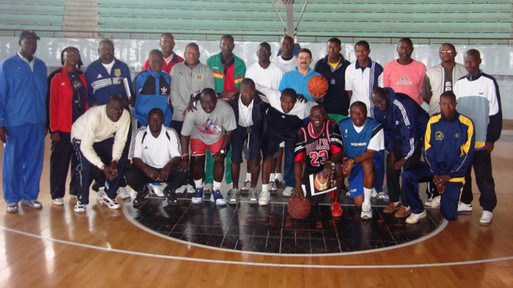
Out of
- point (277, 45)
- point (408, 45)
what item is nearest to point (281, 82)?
point (408, 45)

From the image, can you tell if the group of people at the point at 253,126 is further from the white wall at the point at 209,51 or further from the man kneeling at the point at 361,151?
the white wall at the point at 209,51

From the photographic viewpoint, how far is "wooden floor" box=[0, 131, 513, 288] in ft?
11.2

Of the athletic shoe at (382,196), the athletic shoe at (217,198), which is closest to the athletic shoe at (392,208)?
the athletic shoe at (382,196)

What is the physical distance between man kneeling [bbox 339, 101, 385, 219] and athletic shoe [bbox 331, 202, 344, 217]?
0.22 m

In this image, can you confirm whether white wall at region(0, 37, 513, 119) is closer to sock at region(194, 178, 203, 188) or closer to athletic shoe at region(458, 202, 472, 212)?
sock at region(194, 178, 203, 188)

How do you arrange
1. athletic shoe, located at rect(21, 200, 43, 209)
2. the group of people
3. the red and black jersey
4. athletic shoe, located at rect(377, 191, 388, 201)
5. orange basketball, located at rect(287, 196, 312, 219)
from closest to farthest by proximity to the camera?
orange basketball, located at rect(287, 196, 312, 219), the group of people, the red and black jersey, athletic shoe, located at rect(21, 200, 43, 209), athletic shoe, located at rect(377, 191, 388, 201)

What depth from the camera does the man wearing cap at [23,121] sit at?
491cm

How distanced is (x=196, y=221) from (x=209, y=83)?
1.56 m

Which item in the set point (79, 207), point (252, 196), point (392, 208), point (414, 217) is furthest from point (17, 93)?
point (414, 217)

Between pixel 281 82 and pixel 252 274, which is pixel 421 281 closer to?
pixel 252 274

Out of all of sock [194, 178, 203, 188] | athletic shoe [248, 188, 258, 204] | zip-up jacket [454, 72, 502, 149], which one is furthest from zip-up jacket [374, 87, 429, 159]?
sock [194, 178, 203, 188]

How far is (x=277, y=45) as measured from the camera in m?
12.8

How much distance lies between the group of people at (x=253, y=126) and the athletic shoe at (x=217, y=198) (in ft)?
0.05

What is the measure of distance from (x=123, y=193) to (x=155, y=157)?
70 centimetres
